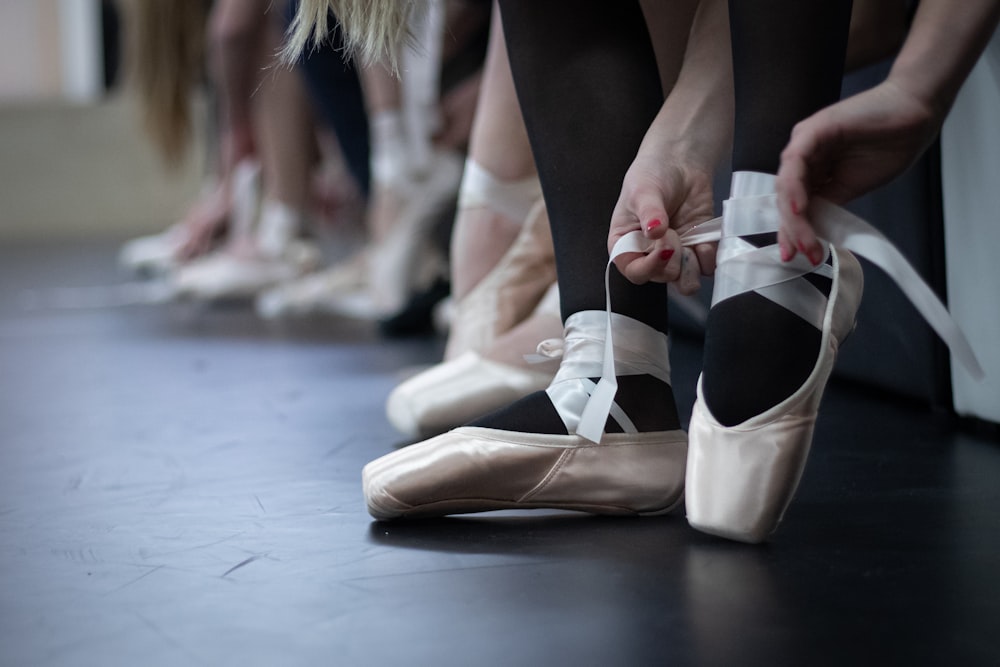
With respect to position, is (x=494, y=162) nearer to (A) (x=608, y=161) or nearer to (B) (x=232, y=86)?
(A) (x=608, y=161)

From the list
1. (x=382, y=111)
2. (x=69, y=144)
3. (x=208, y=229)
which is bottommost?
(x=69, y=144)

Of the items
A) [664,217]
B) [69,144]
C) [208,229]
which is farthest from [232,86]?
[69,144]

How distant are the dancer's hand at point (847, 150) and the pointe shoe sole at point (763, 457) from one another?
0.07 meters

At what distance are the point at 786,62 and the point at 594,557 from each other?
278 mm

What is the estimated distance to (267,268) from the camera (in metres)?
2.23

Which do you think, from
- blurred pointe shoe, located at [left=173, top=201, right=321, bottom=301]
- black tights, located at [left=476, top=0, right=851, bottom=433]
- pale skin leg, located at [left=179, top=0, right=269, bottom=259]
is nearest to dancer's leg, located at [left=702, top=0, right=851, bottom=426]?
black tights, located at [left=476, top=0, right=851, bottom=433]

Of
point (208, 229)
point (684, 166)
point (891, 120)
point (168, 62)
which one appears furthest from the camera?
point (168, 62)

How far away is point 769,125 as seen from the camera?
59 cm

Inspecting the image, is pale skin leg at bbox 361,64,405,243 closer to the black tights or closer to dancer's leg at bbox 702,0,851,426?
the black tights

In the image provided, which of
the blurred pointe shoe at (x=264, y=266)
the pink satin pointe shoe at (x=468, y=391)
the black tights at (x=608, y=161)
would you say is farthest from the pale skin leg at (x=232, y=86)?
the black tights at (x=608, y=161)

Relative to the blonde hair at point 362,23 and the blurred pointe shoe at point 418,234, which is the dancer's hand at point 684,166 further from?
the blurred pointe shoe at point 418,234

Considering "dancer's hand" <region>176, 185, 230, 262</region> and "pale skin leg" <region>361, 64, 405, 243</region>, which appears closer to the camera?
"pale skin leg" <region>361, 64, 405, 243</region>

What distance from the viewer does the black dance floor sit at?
0.47 m

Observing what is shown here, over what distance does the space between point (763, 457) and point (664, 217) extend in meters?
0.14
